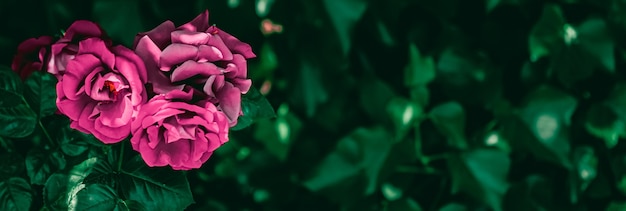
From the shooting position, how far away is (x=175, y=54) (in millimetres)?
878

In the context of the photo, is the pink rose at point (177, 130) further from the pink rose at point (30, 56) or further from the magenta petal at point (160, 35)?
the pink rose at point (30, 56)

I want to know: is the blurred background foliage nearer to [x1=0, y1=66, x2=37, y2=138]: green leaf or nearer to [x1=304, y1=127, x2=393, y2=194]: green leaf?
[x1=304, y1=127, x2=393, y2=194]: green leaf

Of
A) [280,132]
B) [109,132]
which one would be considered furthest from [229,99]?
[280,132]

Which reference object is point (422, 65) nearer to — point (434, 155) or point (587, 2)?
point (434, 155)

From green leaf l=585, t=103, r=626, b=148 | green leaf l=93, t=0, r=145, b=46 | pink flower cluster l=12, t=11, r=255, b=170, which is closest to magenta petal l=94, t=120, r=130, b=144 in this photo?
→ pink flower cluster l=12, t=11, r=255, b=170

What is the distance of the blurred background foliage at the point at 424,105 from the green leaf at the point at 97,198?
16.8 inches

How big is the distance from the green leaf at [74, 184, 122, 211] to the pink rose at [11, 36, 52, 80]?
18 centimetres

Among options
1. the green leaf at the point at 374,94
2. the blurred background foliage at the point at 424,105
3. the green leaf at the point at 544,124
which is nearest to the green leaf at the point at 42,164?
the blurred background foliage at the point at 424,105

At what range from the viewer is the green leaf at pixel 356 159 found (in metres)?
1.38

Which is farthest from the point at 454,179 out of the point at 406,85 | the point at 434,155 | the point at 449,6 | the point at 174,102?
the point at 174,102

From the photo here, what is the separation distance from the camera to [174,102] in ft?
2.79

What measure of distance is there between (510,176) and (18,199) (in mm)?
920

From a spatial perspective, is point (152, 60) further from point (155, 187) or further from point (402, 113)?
point (402, 113)

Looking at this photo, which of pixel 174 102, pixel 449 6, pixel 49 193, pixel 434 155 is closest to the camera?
pixel 174 102
